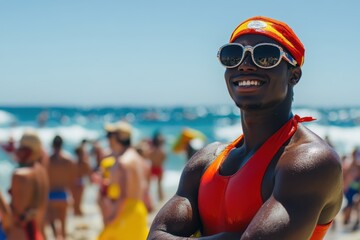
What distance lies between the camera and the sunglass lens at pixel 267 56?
2.02 meters

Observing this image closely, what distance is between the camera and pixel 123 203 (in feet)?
19.7

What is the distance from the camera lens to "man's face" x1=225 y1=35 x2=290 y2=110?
6.66 ft

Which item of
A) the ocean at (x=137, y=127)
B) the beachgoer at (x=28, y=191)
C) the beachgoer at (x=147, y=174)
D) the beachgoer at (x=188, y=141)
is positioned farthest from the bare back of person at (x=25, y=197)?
the ocean at (x=137, y=127)

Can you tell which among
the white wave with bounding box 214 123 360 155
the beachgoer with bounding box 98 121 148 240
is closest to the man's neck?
the beachgoer with bounding box 98 121 148 240

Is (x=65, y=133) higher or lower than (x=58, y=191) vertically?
lower

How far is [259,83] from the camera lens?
2.04 metres

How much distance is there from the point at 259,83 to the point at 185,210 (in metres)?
0.52

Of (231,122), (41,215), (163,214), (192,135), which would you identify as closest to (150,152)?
(192,135)

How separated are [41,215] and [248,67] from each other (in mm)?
4542

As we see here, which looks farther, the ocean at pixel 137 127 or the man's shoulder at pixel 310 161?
the ocean at pixel 137 127

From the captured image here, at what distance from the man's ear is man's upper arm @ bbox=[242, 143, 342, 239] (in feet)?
1.04

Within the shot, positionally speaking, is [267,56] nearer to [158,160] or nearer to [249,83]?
[249,83]

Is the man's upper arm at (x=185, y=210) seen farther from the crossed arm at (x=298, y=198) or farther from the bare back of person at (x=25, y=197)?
the bare back of person at (x=25, y=197)

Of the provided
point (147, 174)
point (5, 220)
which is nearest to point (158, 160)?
point (147, 174)
